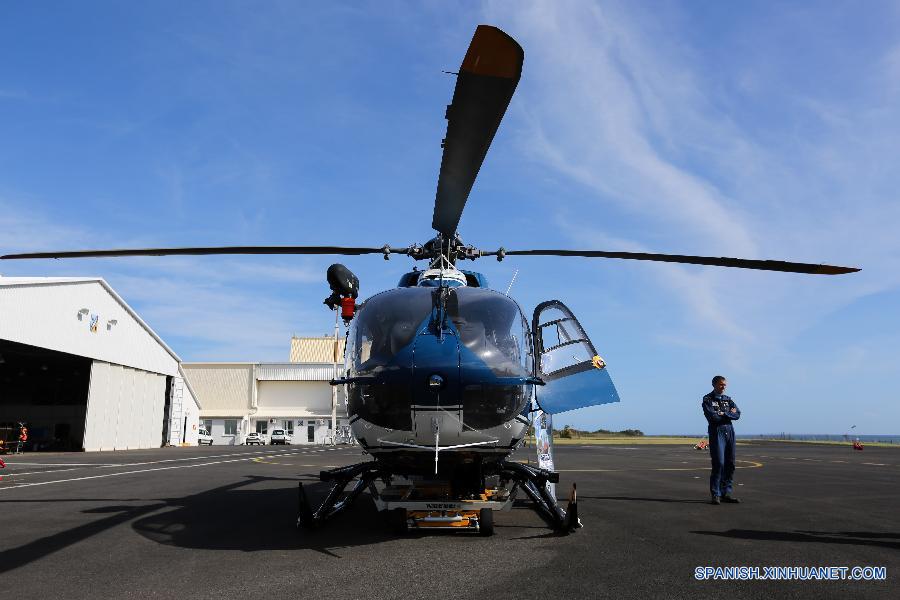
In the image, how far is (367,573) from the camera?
5.25m

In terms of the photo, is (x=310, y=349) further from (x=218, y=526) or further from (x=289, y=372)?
(x=218, y=526)

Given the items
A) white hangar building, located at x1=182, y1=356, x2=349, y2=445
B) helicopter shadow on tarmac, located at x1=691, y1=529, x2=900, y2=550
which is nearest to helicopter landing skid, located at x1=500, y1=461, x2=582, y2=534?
helicopter shadow on tarmac, located at x1=691, y1=529, x2=900, y2=550

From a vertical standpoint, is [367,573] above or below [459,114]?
below

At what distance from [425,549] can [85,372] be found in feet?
161

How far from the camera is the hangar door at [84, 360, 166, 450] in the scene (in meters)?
35.8

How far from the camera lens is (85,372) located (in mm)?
46812

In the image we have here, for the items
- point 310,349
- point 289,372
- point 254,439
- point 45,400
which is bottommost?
point 254,439

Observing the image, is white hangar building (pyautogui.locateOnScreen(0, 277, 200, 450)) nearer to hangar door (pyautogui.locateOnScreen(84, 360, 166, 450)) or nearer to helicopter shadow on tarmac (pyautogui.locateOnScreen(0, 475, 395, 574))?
hangar door (pyautogui.locateOnScreen(84, 360, 166, 450))

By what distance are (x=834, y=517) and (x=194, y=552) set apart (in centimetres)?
808

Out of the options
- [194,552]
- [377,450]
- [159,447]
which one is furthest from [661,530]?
[159,447]

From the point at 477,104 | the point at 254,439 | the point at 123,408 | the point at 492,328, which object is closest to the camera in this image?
the point at 477,104

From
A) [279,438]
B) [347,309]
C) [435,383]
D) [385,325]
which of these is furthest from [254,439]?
[435,383]

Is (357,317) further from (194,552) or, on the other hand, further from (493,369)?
(194,552)

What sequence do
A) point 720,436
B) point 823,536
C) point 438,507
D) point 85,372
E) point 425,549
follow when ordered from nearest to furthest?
point 425,549, point 438,507, point 823,536, point 720,436, point 85,372
